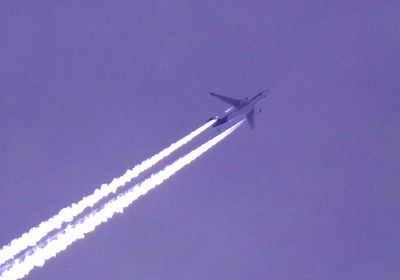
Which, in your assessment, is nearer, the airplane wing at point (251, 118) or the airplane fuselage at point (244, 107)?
the airplane fuselage at point (244, 107)

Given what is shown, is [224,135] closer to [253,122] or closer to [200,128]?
[200,128]

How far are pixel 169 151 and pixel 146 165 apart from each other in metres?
5.39

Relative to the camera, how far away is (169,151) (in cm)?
9194

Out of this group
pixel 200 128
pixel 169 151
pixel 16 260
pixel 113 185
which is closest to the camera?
pixel 16 260

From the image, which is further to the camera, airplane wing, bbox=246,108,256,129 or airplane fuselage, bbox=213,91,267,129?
airplane wing, bbox=246,108,256,129

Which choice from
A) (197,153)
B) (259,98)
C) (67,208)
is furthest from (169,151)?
(259,98)

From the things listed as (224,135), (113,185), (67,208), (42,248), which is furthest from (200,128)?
(42,248)

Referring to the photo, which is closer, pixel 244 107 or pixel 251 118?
pixel 244 107

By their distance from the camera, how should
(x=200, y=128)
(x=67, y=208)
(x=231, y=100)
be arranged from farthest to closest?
(x=231, y=100) → (x=200, y=128) → (x=67, y=208)

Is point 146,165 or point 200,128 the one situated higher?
point 200,128

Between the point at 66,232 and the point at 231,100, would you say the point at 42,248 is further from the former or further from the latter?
the point at 231,100

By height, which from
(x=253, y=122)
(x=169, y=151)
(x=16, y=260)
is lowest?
(x=16, y=260)

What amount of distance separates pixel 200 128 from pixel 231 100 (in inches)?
534

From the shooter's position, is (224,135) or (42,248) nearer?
(42,248)
